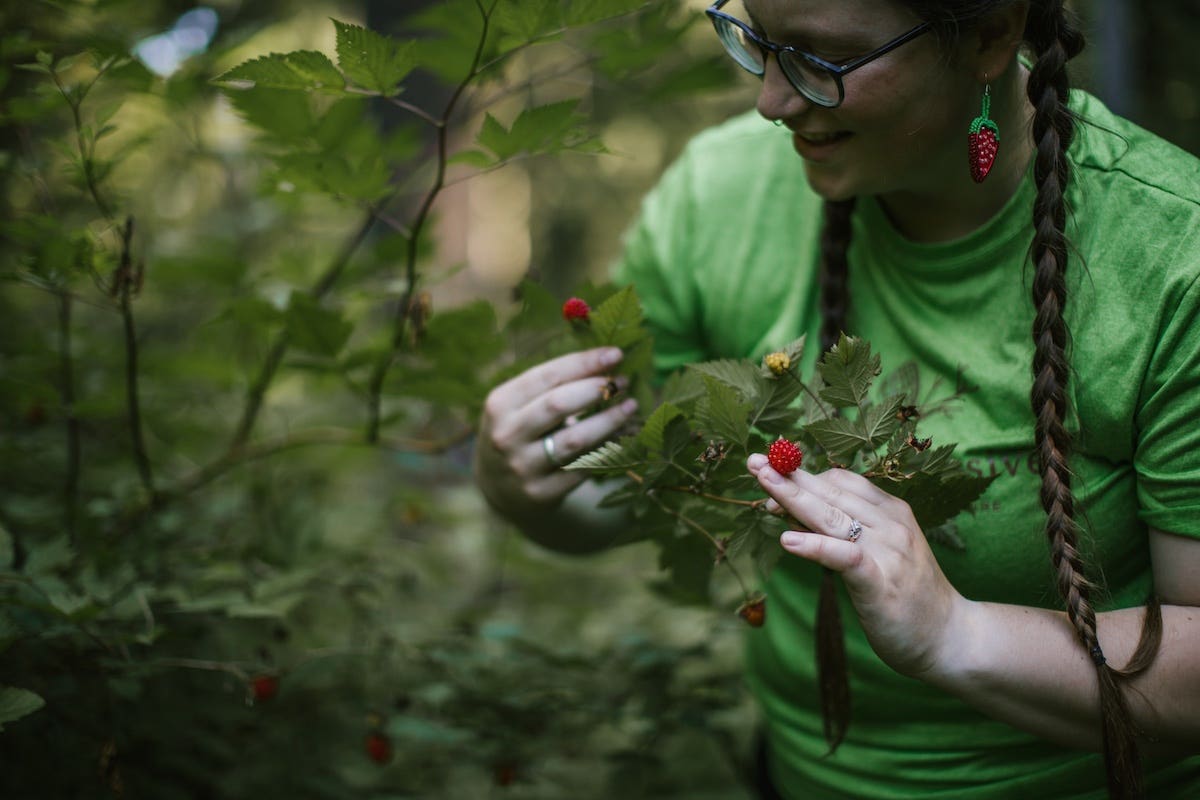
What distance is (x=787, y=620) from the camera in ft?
4.73

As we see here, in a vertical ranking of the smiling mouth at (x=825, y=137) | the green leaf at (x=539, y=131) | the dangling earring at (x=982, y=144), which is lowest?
the green leaf at (x=539, y=131)

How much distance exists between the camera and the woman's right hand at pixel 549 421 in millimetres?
1202

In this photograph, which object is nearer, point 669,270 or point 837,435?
point 837,435

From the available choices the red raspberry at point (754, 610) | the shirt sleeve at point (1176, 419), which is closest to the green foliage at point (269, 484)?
the red raspberry at point (754, 610)

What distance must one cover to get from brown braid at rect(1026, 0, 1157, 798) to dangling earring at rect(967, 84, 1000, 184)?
56 mm

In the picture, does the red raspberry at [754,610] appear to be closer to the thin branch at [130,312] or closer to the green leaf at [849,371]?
the green leaf at [849,371]

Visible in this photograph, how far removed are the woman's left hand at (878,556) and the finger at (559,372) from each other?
341mm

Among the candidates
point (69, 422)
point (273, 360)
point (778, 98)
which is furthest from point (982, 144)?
point (69, 422)

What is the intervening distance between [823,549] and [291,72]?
0.87 m

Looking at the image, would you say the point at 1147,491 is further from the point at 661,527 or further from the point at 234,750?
the point at 234,750

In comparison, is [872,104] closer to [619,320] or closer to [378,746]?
[619,320]

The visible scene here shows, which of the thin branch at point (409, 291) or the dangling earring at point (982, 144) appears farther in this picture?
the thin branch at point (409, 291)

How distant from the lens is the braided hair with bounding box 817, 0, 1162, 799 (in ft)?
3.33

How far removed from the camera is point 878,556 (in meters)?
0.94
